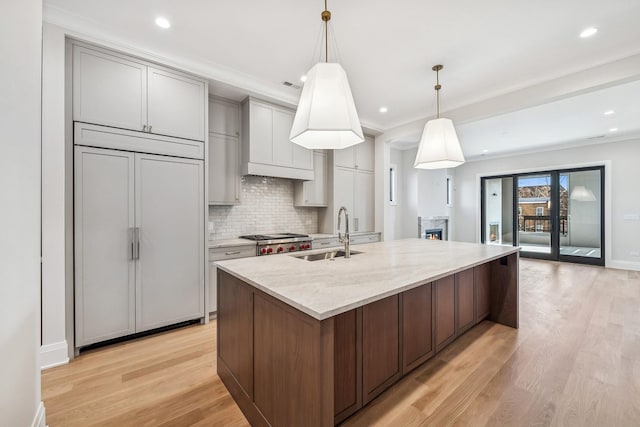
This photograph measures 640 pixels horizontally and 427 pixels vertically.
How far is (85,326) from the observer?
2316mm

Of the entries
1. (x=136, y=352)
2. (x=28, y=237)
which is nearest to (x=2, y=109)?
(x=28, y=237)

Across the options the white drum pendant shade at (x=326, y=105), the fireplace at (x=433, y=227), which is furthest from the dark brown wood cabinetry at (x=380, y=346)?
the fireplace at (x=433, y=227)

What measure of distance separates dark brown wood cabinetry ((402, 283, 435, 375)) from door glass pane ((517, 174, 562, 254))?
261 inches

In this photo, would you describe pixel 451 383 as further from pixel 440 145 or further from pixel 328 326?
pixel 440 145

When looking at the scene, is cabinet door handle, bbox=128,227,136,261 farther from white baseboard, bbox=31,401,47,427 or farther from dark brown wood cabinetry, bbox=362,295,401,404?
dark brown wood cabinetry, bbox=362,295,401,404

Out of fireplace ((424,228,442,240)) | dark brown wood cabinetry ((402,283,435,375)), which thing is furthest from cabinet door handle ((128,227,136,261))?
fireplace ((424,228,442,240))

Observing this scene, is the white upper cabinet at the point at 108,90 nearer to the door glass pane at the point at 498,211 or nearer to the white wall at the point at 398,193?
the white wall at the point at 398,193

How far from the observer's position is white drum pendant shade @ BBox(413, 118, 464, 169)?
2.71 metres

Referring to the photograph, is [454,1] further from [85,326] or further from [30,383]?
[85,326]

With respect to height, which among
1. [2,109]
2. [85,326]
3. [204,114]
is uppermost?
[204,114]

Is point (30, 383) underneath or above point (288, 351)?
underneath

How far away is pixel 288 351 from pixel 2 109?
1.57 m

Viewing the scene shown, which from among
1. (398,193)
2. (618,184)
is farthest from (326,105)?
(618,184)

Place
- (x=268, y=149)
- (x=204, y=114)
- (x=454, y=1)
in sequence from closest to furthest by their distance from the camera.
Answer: (x=454, y=1) → (x=204, y=114) → (x=268, y=149)
